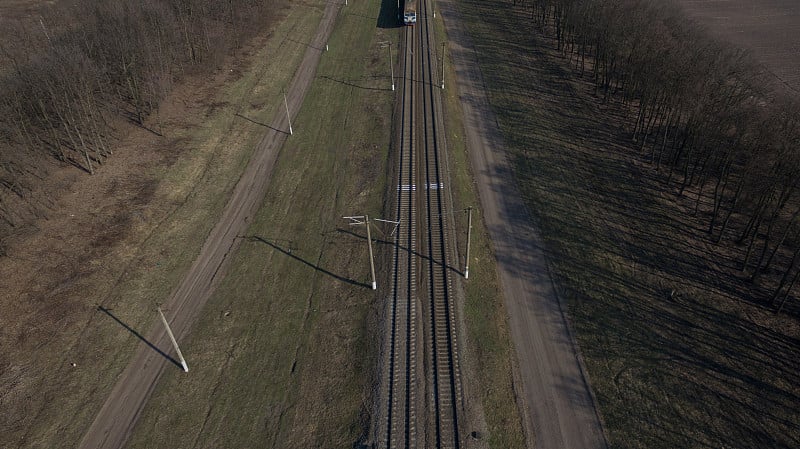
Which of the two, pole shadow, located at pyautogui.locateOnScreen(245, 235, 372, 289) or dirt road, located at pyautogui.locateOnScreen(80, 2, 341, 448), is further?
pole shadow, located at pyautogui.locateOnScreen(245, 235, 372, 289)

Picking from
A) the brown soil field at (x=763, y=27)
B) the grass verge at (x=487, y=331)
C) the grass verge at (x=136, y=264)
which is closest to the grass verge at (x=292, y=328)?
the grass verge at (x=136, y=264)

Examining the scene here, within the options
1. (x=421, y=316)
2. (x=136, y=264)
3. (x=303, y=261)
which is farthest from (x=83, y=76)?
(x=421, y=316)

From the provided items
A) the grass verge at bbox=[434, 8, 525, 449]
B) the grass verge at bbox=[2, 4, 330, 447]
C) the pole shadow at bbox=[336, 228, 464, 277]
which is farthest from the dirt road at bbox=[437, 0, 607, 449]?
the grass verge at bbox=[2, 4, 330, 447]

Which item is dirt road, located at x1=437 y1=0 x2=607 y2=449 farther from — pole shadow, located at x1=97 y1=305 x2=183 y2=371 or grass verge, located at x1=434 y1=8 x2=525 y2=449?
pole shadow, located at x1=97 y1=305 x2=183 y2=371

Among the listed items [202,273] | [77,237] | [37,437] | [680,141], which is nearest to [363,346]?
[202,273]

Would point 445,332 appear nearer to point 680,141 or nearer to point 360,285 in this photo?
point 360,285

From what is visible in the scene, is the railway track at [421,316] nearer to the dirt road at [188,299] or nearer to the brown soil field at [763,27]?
the dirt road at [188,299]

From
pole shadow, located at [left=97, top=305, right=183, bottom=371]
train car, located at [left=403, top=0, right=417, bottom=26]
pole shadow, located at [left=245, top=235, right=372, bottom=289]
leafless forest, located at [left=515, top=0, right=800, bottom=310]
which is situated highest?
train car, located at [left=403, top=0, right=417, bottom=26]
